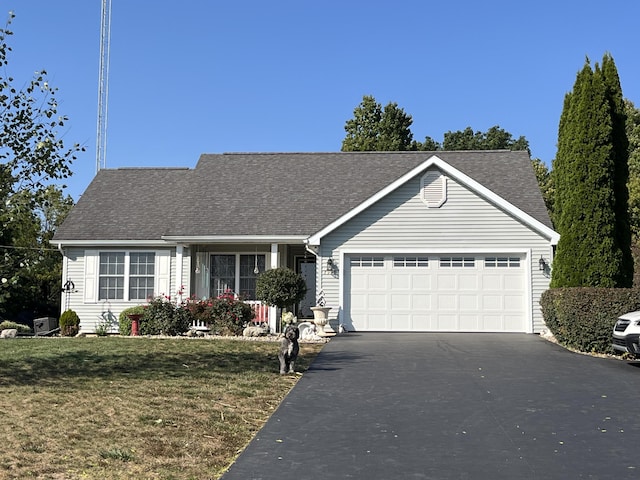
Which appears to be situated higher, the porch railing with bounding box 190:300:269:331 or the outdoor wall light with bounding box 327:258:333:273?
the outdoor wall light with bounding box 327:258:333:273

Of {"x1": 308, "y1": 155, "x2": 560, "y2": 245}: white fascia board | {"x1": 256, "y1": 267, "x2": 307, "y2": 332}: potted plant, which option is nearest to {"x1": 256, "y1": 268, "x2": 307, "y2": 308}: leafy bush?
{"x1": 256, "y1": 267, "x2": 307, "y2": 332}: potted plant

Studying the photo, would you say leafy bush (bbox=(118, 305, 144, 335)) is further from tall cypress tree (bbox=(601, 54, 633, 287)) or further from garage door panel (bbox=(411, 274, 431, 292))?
tall cypress tree (bbox=(601, 54, 633, 287))

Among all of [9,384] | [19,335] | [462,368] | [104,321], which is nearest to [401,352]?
[462,368]

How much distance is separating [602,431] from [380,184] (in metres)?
15.9

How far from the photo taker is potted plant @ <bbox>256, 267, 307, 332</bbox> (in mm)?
17797

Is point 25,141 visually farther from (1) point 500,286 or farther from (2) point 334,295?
(1) point 500,286

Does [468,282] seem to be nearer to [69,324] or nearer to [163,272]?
[163,272]

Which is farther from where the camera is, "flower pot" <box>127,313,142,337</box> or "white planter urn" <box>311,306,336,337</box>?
"flower pot" <box>127,313,142,337</box>

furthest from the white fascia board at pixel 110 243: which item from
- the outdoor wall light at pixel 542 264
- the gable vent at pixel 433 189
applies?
the outdoor wall light at pixel 542 264

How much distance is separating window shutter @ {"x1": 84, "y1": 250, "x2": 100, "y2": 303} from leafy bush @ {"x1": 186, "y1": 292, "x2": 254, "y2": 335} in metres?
3.96

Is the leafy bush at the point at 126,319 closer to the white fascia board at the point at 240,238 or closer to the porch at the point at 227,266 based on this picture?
the porch at the point at 227,266

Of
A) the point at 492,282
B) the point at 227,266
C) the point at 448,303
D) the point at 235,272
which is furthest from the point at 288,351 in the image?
the point at 227,266

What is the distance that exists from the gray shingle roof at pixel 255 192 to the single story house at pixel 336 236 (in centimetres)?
6

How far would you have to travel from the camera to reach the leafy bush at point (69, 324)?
66.1ft
